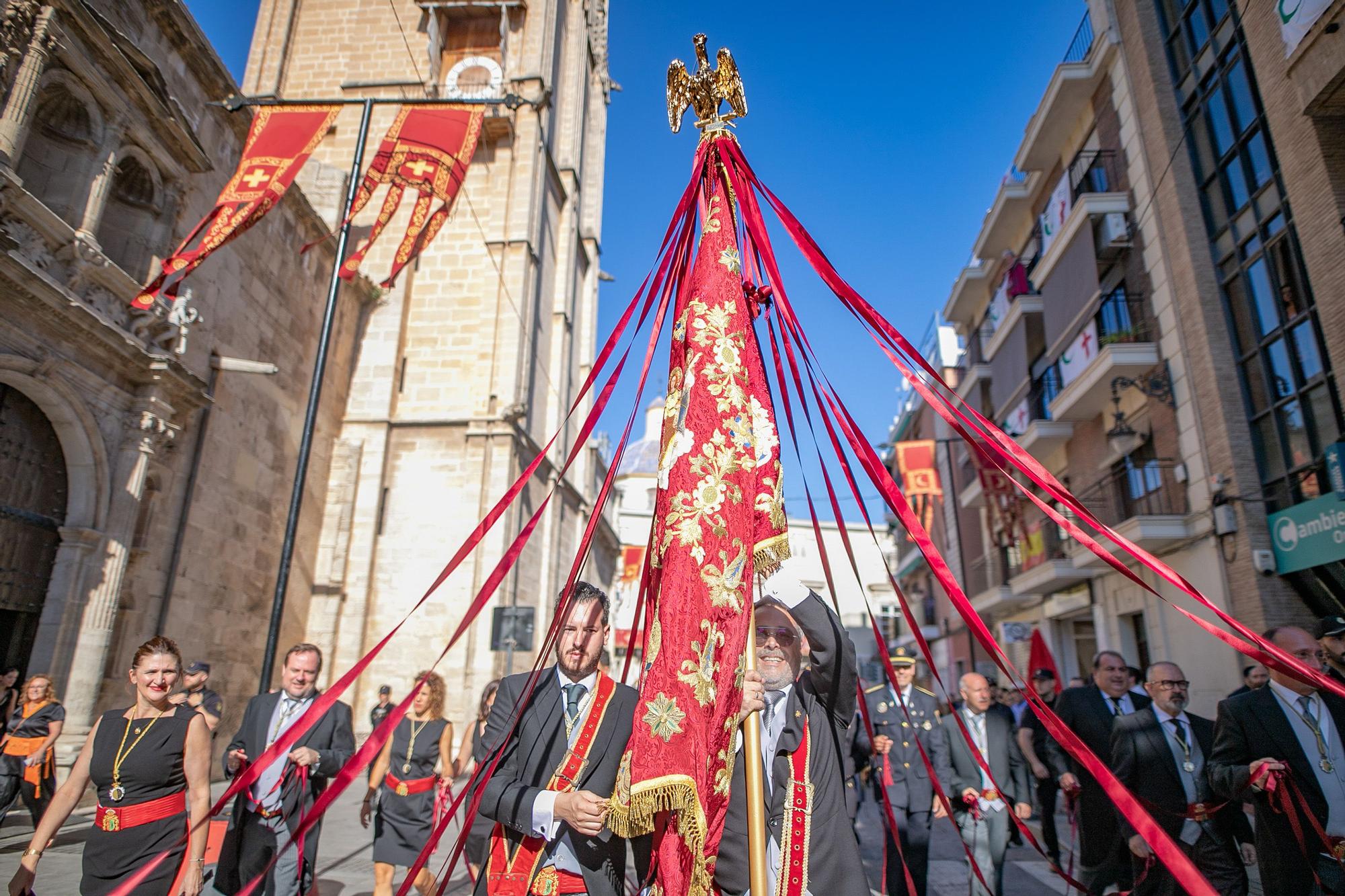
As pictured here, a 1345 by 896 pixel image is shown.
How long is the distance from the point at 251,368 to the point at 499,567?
9.31 metres

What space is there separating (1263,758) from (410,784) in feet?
17.1

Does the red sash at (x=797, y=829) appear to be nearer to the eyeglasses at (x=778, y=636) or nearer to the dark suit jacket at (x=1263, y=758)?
the eyeglasses at (x=778, y=636)

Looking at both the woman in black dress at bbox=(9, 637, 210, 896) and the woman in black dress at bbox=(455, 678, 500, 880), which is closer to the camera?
the woman in black dress at bbox=(455, 678, 500, 880)

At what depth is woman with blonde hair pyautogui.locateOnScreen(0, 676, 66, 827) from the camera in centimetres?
626

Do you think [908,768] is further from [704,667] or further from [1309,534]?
[1309,534]

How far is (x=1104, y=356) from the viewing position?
44.8 feet

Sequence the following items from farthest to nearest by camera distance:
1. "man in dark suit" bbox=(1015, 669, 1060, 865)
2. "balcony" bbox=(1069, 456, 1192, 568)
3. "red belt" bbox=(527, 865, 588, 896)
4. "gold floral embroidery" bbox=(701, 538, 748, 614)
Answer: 1. "balcony" bbox=(1069, 456, 1192, 568)
2. "man in dark suit" bbox=(1015, 669, 1060, 865)
3. "red belt" bbox=(527, 865, 588, 896)
4. "gold floral embroidery" bbox=(701, 538, 748, 614)

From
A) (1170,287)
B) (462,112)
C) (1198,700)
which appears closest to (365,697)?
(462,112)

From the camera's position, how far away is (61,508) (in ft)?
30.1

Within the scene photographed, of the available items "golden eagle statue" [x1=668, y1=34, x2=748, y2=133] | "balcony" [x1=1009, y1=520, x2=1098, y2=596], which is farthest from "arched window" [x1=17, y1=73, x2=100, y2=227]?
"balcony" [x1=1009, y1=520, x2=1098, y2=596]

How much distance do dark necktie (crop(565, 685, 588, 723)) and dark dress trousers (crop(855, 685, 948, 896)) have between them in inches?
116

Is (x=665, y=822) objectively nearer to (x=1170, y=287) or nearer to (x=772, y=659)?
(x=772, y=659)

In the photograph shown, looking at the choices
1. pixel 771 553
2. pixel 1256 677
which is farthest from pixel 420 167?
pixel 1256 677

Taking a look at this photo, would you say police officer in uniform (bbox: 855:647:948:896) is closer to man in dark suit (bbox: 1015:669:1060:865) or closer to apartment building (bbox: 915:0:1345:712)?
man in dark suit (bbox: 1015:669:1060:865)
